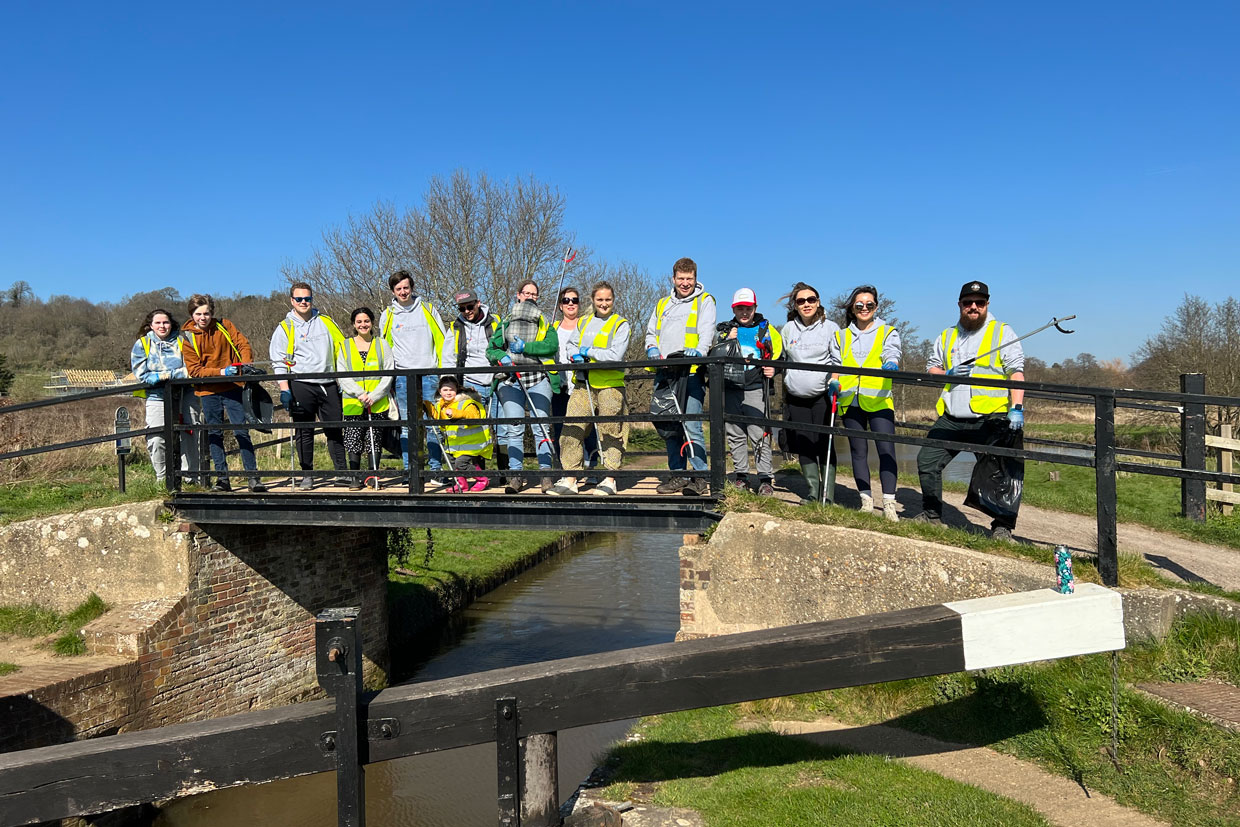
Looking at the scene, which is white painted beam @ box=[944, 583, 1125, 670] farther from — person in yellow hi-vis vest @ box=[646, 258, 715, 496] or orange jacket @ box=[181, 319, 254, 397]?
orange jacket @ box=[181, 319, 254, 397]

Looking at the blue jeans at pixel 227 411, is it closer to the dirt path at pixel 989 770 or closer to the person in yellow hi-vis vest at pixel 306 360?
the person in yellow hi-vis vest at pixel 306 360

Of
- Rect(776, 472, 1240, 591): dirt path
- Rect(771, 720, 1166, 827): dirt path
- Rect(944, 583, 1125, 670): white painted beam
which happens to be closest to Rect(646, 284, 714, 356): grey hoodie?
Rect(776, 472, 1240, 591): dirt path

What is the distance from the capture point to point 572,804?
15.7 feet

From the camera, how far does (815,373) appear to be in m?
6.74

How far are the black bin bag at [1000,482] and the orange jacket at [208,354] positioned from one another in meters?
6.74

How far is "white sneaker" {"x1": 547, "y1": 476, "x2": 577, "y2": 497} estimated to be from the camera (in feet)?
21.9

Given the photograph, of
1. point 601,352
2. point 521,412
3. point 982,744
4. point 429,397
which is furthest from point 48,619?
point 982,744

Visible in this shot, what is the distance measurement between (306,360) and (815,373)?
5.05 m

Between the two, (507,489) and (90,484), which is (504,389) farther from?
(90,484)

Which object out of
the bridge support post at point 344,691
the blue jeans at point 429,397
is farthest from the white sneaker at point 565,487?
the bridge support post at point 344,691

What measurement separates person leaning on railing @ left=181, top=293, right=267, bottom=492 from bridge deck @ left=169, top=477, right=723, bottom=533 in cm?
33

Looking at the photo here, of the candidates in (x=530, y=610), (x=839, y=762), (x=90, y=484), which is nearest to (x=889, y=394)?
(x=839, y=762)

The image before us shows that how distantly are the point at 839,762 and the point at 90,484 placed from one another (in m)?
12.5

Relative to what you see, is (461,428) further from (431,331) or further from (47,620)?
(47,620)
